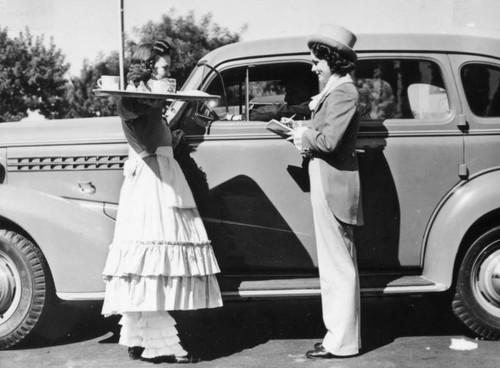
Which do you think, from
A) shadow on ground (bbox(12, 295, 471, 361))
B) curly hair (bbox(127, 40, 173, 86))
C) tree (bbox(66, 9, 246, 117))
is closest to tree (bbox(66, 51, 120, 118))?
tree (bbox(66, 9, 246, 117))

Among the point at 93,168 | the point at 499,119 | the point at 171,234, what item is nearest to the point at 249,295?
the point at 171,234

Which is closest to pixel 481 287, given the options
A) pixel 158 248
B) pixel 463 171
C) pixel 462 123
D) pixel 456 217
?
pixel 456 217

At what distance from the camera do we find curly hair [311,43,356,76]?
376cm

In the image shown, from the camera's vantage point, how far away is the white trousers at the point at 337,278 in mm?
3738

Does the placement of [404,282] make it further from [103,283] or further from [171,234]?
[103,283]

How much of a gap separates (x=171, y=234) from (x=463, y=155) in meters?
1.92

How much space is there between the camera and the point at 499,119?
4199mm

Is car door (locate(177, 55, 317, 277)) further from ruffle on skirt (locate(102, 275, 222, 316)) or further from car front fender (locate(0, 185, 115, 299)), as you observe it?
car front fender (locate(0, 185, 115, 299))

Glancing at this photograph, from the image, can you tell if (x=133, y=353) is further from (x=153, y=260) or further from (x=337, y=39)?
(x=337, y=39)

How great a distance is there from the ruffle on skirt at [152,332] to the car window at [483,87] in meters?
2.41

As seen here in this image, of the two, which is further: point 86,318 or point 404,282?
point 86,318

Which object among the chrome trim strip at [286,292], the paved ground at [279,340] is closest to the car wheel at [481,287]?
the paved ground at [279,340]

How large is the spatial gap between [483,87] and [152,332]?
2649 mm

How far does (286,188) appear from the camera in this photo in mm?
4102
